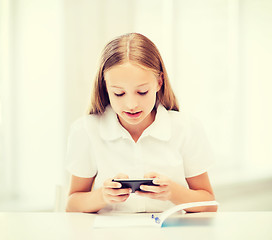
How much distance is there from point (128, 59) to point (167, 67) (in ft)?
4.22

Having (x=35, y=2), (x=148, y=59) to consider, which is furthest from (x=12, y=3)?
(x=148, y=59)

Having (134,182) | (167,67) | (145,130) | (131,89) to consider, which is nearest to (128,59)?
(131,89)

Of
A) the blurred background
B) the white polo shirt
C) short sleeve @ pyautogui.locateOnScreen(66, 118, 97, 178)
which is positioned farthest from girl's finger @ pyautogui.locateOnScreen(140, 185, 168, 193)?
the blurred background

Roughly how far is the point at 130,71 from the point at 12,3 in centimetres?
113

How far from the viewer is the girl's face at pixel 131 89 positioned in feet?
4.00

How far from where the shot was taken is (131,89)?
3.99 feet

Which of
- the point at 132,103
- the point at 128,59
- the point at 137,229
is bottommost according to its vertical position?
the point at 137,229

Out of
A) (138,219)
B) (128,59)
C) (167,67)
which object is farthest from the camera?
(167,67)

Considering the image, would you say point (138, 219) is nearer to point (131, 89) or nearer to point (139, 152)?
point (139, 152)

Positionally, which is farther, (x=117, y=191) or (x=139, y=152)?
(x=139, y=152)

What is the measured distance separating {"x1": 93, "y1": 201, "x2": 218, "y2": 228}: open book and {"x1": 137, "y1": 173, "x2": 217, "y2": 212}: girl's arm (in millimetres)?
73

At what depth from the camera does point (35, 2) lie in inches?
Answer: 80.0

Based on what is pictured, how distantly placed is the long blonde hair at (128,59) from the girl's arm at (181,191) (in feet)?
1.21

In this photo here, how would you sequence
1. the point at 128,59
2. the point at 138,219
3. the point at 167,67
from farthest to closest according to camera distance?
the point at 167,67 → the point at 128,59 → the point at 138,219
